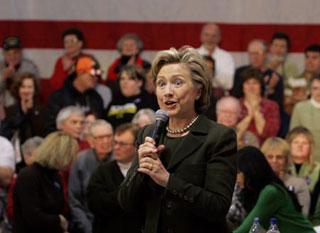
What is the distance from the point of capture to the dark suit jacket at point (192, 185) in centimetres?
383

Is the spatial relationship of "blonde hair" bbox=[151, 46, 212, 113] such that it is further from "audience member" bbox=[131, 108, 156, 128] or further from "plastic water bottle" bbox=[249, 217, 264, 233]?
"audience member" bbox=[131, 108, 156, 128]

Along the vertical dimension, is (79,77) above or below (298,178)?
above

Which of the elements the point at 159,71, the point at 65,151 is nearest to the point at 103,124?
the point at 65,151

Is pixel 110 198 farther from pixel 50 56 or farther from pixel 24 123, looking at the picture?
pixel 50 56

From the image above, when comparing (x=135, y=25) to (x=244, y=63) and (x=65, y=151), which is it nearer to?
(x=244, y=63)

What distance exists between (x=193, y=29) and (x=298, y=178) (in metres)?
2.40

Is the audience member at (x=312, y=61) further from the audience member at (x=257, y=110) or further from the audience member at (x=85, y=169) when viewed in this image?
the audience member at (x=85, y=169)

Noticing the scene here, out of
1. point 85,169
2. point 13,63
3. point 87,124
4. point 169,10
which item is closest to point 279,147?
point 85,169

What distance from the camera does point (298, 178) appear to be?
305 inches

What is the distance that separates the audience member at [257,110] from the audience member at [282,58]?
0.59 m

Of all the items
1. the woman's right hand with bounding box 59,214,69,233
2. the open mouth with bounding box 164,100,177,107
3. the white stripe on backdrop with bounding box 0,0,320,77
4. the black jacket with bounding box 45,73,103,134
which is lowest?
the woman's right hand with bounding box 59,214,69,233

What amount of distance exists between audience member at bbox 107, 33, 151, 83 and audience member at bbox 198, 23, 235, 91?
0.54 m

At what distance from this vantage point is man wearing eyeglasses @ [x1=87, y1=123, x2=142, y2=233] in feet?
22.1

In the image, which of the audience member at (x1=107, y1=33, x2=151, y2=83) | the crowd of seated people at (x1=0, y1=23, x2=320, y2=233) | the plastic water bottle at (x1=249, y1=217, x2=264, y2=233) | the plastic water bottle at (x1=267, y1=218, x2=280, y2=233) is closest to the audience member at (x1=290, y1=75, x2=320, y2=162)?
the crowd of seated people at (x1=0, y1=23, x2=320, y2=233)
